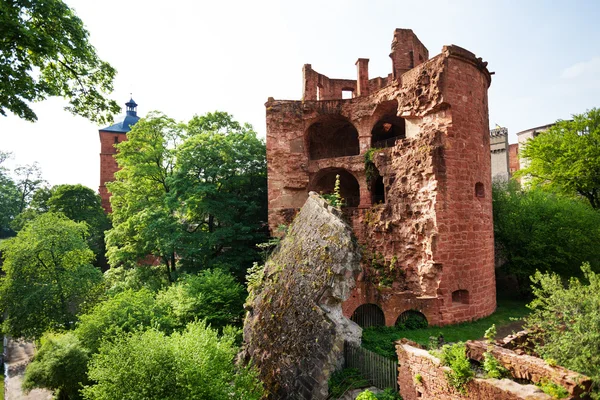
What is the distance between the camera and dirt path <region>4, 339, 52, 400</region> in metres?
14.0

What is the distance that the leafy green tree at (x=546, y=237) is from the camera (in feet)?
51.7

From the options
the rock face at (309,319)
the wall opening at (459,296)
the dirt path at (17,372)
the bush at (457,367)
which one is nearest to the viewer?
the bush at (457,367)

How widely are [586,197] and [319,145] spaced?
17092 mm

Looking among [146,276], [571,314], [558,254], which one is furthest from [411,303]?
[146,276]

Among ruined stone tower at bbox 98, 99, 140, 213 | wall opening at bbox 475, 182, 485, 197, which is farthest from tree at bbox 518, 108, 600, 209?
ruined stone tower at bbox 98, 99, 140, 213

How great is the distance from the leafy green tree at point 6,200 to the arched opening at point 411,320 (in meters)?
44.0

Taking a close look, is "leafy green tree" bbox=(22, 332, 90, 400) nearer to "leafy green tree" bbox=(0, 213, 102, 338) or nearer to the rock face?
"leafy green tree" bbox=(0, 213, 102, 338)

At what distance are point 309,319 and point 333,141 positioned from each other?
15.1 m

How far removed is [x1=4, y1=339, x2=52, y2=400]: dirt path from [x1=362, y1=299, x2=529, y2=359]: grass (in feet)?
42.8

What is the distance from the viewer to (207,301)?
13.5 m

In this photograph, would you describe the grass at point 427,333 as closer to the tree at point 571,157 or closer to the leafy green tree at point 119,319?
the leafy green tree at point 119,319

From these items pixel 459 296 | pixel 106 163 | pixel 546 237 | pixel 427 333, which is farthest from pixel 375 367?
pixel 106 163

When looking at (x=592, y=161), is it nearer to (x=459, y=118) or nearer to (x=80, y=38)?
(x=459, y=118)

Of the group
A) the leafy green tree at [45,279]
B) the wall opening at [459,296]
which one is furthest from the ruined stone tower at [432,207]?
the leafy green tree at [45,279]
